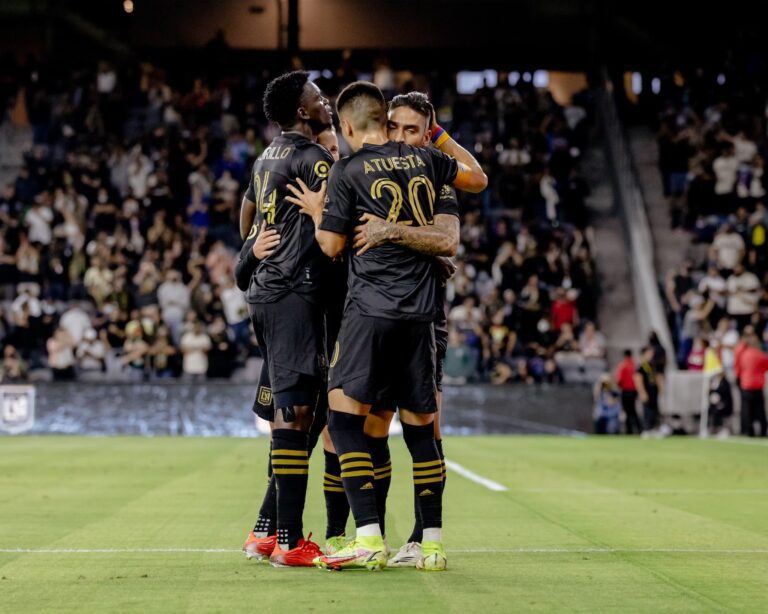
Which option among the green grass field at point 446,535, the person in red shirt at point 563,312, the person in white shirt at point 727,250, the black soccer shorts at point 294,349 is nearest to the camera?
the green grass field at point 446,535

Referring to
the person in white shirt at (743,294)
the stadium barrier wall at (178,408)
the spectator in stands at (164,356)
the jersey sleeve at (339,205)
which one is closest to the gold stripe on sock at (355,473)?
the jersey sleeve at (339,205)

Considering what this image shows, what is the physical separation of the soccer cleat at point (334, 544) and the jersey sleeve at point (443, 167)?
2.06 metres

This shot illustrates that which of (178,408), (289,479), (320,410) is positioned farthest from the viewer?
(178,408)

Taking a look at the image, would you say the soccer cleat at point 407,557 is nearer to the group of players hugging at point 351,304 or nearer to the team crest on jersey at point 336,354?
the group of players hugging at point 351,304

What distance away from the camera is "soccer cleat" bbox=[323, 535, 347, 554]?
7.18m

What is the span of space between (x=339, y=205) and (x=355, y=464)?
1361 mm

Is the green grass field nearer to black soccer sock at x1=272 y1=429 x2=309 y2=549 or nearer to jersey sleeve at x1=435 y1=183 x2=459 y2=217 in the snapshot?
black soccer sock at x1=272 y1=429 x2=309 y2=549

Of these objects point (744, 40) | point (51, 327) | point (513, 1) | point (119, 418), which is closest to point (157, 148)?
point (51, 327)

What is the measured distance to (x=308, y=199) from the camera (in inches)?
280

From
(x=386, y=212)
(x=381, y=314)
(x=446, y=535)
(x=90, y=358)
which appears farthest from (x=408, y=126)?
(x=90, y=358)

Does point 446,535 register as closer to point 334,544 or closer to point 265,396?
point 334,544

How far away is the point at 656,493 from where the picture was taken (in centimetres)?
1215

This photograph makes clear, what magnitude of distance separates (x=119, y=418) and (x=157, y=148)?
8848 millimetres

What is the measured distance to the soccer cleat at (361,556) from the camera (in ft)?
21.9
